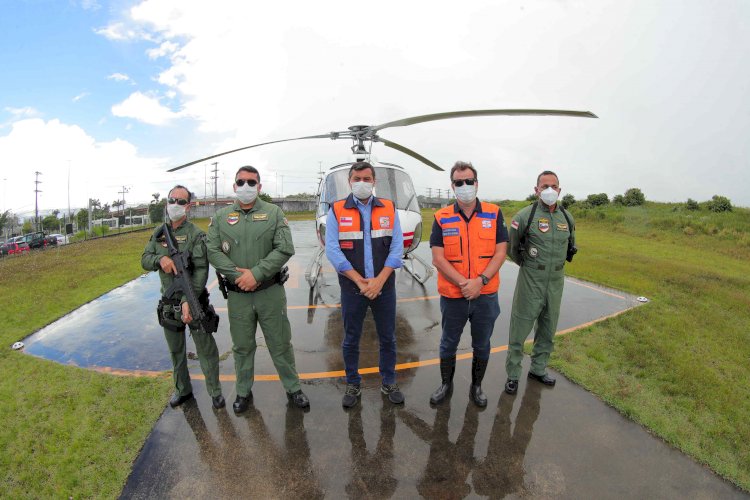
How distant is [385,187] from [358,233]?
3.22 meters

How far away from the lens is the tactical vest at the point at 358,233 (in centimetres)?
328

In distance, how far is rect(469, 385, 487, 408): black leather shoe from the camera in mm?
3450

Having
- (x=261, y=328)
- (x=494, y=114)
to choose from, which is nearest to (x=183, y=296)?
(x=261, y=328)

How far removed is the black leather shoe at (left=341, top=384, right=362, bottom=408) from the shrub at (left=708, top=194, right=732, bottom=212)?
21060mm

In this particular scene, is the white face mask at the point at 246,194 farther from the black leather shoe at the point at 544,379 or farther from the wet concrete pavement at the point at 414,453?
the black leather shoe at the point at 544,379

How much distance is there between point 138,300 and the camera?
277 inches

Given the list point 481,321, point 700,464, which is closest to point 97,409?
point 481,321

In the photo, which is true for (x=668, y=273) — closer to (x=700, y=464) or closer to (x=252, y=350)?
(x=700, y=464)

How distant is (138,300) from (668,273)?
12253 mm

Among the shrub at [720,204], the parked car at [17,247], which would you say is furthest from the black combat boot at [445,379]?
the parked car at [17,247]

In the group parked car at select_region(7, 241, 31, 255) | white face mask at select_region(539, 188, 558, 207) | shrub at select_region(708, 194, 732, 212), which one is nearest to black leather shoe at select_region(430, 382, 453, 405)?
white face mask at select_region(539, 188, 558, 207)

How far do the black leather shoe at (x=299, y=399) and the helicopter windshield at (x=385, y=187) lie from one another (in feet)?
11.7

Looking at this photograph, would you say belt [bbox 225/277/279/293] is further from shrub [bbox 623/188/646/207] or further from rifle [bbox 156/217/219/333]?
shrub [bbox 623/188/646/207]

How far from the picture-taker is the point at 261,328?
10.8ft
